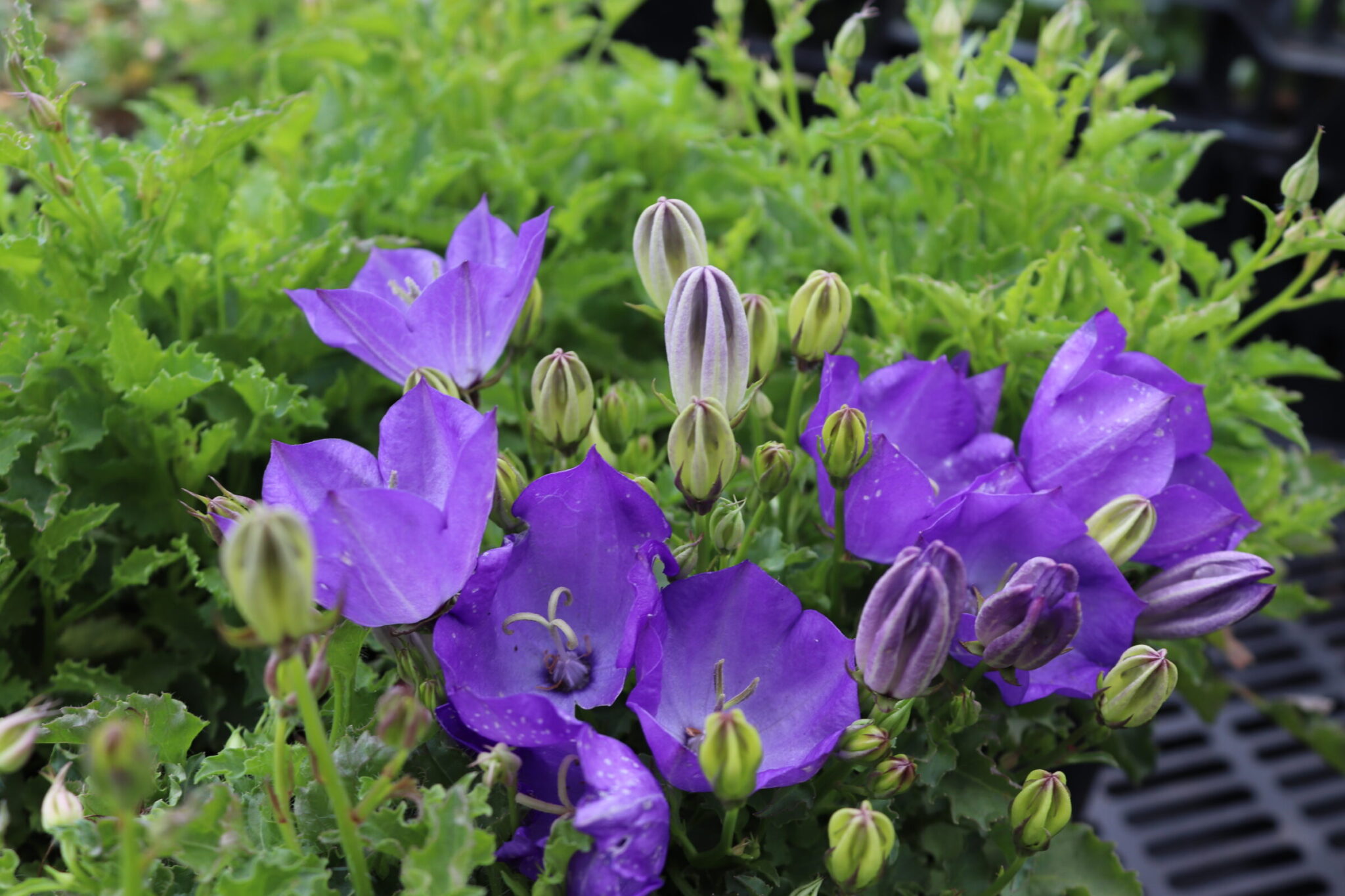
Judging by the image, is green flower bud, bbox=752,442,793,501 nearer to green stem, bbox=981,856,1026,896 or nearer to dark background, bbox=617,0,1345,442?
green stem, bbox=981,856,1026,896

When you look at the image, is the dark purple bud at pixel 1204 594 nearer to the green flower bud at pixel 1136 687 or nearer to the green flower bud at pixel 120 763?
the green flower bud at pixel 1136 687

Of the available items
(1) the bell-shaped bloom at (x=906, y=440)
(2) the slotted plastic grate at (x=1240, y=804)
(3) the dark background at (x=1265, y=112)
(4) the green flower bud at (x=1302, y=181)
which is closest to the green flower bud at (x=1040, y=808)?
(1) the bell-shaped bloom at (x=906, y=440)

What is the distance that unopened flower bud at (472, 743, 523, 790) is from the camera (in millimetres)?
424

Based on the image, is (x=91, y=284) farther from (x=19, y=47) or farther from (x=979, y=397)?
(x=979, y=397)

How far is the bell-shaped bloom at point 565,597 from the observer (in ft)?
1.55

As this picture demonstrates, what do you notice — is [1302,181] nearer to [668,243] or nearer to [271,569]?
[668,243]

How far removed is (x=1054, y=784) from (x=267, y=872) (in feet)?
1.02

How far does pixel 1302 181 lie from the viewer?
0.63 meters

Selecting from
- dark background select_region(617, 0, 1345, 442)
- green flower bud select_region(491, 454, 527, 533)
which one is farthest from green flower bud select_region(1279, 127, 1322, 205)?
dark background select_region(617, 0, 1345, 442)

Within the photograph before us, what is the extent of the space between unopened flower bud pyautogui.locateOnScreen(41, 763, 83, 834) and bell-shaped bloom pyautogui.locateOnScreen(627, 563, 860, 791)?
0.22 metres

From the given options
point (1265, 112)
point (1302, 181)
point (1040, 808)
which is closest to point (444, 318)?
point (1040, 808)

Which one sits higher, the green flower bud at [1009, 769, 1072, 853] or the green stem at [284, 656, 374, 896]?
the green stem at [284, 656, 374, 896]

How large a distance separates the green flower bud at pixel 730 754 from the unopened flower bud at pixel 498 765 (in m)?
0.07

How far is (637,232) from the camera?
561mm
